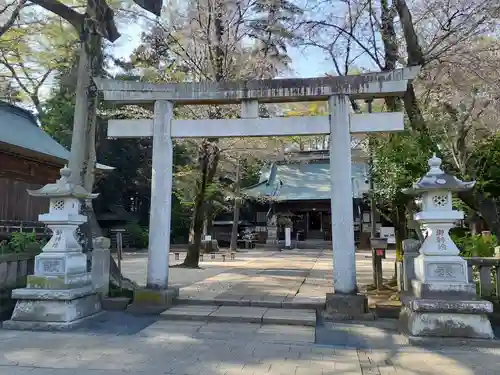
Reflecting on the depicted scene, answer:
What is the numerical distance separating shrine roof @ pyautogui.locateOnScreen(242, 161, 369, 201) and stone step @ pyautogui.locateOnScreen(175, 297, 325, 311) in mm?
19959

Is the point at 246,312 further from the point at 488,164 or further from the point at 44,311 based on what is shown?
the point at 488,164

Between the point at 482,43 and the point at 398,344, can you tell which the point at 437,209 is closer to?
the point at 398,344

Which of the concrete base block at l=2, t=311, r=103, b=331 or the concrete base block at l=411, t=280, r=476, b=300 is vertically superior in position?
the concrete base block at l=411, t=280, r=476, b=300

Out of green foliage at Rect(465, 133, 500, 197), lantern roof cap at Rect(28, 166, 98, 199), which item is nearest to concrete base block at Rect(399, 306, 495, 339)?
green foliage at Rect(465, 133, 500, 197)

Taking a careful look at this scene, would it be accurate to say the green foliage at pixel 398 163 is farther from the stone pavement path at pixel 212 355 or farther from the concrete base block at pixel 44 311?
the concrete base block at pixel 44 311

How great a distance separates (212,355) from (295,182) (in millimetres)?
28178

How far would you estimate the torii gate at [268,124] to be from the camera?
7539 millimetres

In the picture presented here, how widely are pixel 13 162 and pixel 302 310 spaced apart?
12460mm

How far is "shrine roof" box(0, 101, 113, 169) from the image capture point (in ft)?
46.3

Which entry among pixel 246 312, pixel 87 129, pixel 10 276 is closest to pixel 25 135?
pixel 87 129

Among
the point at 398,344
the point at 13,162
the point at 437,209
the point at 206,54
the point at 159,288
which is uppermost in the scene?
the point at 206,54

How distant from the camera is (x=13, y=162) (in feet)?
49.7

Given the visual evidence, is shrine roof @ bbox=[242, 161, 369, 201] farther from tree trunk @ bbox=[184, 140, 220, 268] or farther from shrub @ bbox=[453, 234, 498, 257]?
shrub @ bbox=[453, 234, 498, 257]

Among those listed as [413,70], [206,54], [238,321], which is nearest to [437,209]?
[413,70]
